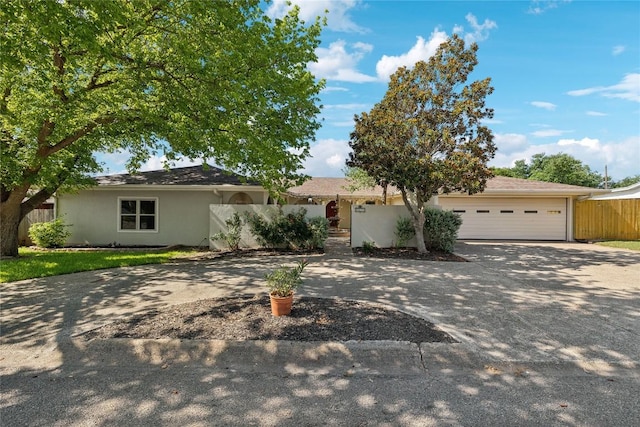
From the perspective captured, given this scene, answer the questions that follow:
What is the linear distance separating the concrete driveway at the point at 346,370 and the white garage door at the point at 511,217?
11434mm

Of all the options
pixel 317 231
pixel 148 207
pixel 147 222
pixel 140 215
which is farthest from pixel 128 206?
pixel 317 231

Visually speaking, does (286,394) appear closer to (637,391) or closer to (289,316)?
(289,316)

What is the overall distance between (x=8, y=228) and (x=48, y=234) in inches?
111

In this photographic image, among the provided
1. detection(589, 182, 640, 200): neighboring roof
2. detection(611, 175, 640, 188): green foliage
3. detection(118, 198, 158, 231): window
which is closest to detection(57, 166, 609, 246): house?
detection(118, 198, 158, 231): window

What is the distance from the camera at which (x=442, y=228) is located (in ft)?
41.0

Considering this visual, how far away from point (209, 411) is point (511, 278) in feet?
24.4

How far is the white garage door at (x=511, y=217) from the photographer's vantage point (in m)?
17.4

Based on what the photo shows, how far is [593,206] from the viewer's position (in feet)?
56.9

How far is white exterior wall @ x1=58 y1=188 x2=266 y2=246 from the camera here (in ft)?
48.4

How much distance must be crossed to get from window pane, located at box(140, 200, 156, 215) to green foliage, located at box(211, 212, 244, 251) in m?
3.47

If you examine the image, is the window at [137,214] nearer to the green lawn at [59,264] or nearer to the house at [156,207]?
the house at [156,207]

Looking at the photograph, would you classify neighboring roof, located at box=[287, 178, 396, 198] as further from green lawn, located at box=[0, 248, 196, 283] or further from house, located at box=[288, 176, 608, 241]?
green lawn, located at box=[0, 248, 196, 283]

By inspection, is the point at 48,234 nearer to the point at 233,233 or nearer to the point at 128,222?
the point at 128,222

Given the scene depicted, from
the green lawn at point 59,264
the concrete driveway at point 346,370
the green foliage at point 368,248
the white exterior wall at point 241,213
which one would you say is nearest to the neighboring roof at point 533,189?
the green foliage at point 368,248
